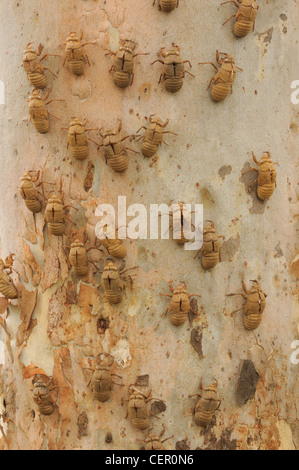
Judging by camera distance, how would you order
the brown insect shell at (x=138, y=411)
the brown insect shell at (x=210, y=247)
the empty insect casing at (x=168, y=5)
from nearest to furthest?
the brown insect shell at (x=138, y=411), the brown insect shell at (x=210, y=247), the empty insect casing at (x=168, y=5)

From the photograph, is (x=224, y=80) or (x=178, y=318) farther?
(x=224, y=80)

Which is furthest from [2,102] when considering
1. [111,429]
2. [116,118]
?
[111,429]

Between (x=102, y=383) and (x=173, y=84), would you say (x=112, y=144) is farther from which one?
(x=102, y=383)

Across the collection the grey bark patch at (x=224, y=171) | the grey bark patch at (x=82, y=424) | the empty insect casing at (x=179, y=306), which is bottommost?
the grey bark patch at (x=82, y=424)

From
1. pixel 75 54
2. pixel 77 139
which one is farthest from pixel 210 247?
pixel 75 54

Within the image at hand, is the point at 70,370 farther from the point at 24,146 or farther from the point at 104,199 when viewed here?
the point at 24,146

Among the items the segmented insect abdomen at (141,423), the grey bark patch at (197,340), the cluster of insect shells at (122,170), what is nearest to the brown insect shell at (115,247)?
the cluster of insect shells at (122,170)

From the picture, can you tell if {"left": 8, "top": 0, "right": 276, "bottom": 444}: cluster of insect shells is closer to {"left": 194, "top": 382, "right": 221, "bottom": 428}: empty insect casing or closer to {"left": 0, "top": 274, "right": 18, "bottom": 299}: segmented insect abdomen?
{"left": 194, "top": 382, "right": 221, "bottom": 428}: empty insect casing

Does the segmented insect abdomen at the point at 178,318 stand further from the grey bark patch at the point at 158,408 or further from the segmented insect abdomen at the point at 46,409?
the segmented insect abdomen at the point at 46,409
